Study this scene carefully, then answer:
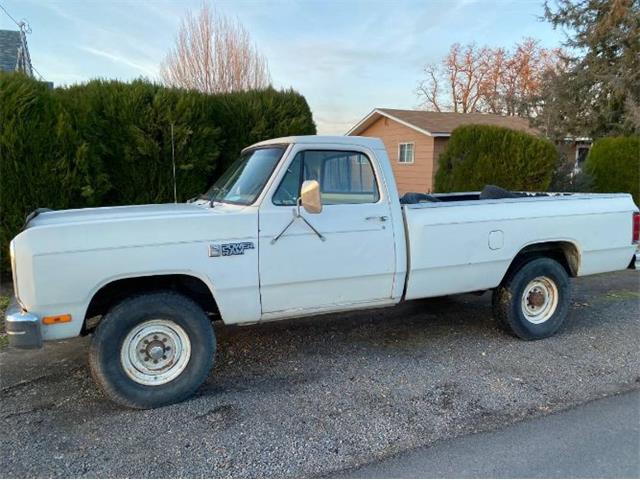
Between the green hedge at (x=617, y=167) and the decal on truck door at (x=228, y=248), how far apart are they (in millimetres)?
13308

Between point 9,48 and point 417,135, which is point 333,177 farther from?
point 417,135

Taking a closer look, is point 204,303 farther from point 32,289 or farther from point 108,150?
point 108,150

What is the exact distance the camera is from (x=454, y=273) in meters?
4.55

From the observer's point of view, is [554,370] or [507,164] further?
[507,164]

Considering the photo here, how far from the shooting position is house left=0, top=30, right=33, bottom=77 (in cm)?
1529

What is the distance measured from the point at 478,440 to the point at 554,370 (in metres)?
1.52

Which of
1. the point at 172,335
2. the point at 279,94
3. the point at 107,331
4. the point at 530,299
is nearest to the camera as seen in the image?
the point at 107,331

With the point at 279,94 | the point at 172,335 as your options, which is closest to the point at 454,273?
the point at 172,335

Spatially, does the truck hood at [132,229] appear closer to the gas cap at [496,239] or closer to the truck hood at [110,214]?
the truck hood at [110,214]

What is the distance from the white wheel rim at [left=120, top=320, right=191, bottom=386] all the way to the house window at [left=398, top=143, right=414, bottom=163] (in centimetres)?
1938

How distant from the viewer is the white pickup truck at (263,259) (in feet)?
11.0

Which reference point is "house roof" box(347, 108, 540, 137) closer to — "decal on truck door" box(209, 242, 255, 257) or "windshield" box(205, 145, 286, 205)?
"windshield" box(205, 145, 286, 205)

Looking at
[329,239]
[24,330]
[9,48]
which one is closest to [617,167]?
[329,239]

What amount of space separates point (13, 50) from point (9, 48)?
0.14 metres
